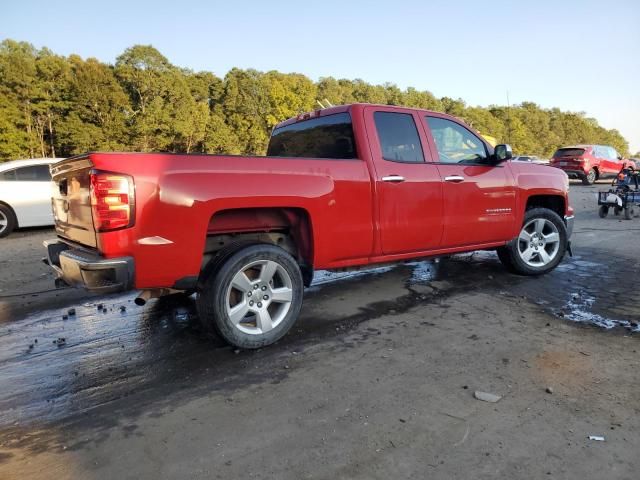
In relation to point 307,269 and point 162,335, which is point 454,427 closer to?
point 307,269

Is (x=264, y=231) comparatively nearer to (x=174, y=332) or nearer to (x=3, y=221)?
(x=174, y=332)

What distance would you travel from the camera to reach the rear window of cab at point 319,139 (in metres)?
4.43

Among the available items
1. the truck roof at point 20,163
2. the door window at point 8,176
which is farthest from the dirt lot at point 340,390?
the truck roof at point 20,163

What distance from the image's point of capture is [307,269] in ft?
13.8

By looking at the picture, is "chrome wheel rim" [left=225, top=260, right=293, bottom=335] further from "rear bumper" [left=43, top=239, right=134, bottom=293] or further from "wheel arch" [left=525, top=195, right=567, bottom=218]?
"wheel arch" [left=525, top=195, right=567, bottom=218]

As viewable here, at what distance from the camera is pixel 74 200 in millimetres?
3494

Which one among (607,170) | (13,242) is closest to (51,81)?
(13,242)

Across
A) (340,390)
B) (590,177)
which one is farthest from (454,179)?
(590,177)

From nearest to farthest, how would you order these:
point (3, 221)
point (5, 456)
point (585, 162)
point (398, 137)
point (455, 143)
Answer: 1. point (5, 456)
2. point (398, 137)
3. point (455, 143)
4. point (3, 221)
5. point (585, 162)

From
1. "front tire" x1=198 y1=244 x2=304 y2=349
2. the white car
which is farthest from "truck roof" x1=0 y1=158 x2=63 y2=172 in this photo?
"front tire" x1=198 y1=244 x2=304 y2=349

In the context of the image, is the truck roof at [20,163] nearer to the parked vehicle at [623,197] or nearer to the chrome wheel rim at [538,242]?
the chrome wheel rim at [538,242]

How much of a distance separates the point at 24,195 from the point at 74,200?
817 centimetres

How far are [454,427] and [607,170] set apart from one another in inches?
962

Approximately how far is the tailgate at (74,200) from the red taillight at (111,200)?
0.12 m
